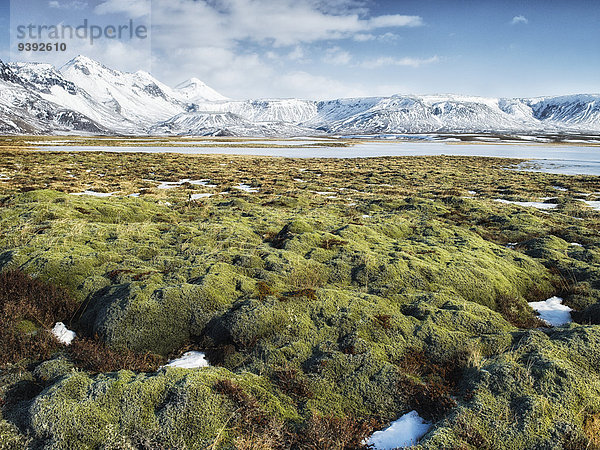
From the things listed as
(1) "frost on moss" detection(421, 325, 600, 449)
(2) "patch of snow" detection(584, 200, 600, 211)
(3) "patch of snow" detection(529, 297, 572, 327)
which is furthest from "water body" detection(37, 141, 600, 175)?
(1) "frost on moss" detection(421, 325, 600, 449)

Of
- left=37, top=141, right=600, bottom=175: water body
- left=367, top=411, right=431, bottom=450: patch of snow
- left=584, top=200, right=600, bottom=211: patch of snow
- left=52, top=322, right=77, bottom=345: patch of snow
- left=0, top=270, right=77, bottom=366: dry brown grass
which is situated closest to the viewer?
left=367, top=411, right=431, bottom=450: patch of snow

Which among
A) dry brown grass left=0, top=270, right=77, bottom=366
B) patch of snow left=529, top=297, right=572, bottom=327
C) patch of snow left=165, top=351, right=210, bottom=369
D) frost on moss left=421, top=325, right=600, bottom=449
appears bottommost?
patch of snow left=529, top=297, right=572, bottom=327

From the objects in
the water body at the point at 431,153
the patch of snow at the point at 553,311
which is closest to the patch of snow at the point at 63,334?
the patch of snow at the point at 553,311

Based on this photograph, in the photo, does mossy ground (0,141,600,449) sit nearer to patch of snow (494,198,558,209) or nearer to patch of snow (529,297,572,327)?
patch of snow (529,297,572,327)

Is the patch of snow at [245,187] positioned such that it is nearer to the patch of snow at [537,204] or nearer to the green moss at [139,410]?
the patch of snow at [537,204]

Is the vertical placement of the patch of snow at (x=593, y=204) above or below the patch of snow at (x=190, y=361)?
above

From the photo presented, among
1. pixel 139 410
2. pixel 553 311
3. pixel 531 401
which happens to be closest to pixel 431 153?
pixel 553 311
